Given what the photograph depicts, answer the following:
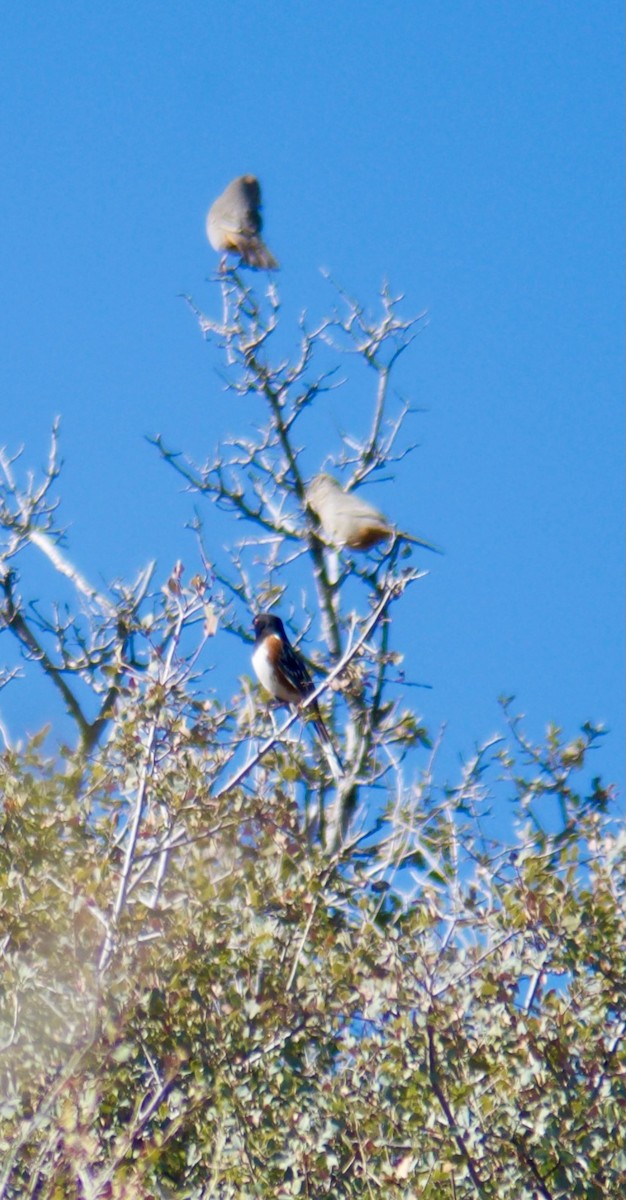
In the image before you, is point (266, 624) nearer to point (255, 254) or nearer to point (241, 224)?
point (255, 254)

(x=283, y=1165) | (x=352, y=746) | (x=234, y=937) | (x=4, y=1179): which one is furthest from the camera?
(x=352, y=746)

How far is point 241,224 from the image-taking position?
11.9m

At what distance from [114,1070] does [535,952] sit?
1068mm

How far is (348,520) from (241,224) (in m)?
4.24

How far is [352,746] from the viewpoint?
764cm

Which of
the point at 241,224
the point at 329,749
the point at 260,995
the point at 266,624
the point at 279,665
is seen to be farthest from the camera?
the point at 241,224

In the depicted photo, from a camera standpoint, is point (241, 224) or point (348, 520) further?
point (241, 224)

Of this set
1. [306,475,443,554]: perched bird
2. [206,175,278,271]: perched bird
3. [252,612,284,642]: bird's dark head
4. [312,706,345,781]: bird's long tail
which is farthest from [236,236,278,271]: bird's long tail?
[312,706,345,781]: bird's long tail

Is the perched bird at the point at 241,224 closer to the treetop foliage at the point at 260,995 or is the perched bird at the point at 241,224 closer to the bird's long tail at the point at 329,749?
the bird's long tail at the point at 329,749

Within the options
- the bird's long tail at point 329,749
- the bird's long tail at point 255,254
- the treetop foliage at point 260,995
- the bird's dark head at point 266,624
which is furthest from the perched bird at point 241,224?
the treetop foliage at point 260,995

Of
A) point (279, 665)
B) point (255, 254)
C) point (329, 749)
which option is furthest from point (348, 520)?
point (255, 254)

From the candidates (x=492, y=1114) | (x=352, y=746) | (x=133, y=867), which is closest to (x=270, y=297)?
(x=352, y=746)

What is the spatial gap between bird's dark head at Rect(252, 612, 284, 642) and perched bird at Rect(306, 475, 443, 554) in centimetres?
73

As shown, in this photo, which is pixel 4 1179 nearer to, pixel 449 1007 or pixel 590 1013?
pixel 449 1007
